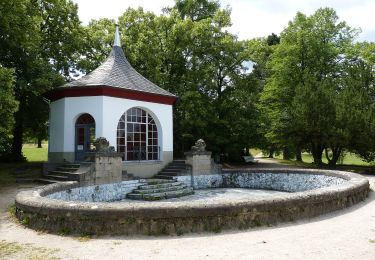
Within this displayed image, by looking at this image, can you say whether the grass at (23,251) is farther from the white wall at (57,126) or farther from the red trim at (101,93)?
the white wall at (57,126)

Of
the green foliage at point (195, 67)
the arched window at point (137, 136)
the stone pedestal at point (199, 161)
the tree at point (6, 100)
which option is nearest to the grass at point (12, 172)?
the tree at point (6, 100)

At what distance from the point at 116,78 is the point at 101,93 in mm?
1548

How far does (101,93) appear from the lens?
16.3 m

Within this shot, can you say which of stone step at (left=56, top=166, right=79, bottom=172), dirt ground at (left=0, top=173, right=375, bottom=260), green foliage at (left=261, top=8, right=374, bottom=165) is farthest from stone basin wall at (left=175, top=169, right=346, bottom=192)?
dirt ground at (left=0, top=173, right=375, bottom=260)

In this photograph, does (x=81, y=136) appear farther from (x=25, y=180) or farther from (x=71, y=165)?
(x=25, y=180)

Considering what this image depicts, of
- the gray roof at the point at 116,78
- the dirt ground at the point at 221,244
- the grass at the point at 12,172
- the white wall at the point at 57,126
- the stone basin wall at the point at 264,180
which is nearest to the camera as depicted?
the dirt ground at the point at 221,244

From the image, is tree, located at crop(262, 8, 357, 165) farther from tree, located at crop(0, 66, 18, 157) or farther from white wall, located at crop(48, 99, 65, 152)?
tree, located at crop(0, 66, 18, 157)

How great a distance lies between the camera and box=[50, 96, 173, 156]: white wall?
1631 cm

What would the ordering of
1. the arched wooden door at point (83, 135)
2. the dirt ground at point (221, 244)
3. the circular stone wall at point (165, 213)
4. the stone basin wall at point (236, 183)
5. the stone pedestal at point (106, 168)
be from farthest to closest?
1. the arched wooden door at point (83, 135)
2. the stone pedestal at point (106, 168)
3. the stone basin wall at point (236, 183)
4. the circular stone wall at point (165, 213)
5. the dirt ground at point (221, 244)

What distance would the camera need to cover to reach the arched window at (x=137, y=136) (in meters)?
17.6

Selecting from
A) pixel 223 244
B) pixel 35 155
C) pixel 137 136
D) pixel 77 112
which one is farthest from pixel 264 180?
pixel 35 155

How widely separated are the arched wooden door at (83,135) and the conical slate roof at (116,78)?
68.2 inches

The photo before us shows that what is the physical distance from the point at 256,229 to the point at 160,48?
69.4 feet

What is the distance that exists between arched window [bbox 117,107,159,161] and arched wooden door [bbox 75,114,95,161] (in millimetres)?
1352
